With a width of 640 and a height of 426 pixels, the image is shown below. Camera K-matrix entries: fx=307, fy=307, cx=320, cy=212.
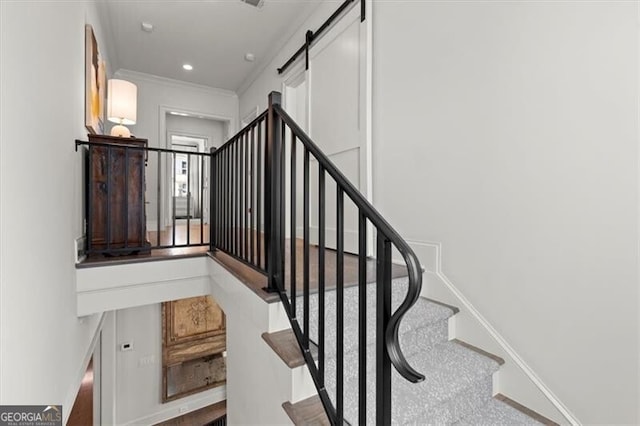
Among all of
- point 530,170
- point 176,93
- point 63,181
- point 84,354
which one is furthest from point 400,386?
point 176,93

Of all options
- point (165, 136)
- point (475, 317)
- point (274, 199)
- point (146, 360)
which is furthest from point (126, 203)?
point (146, 360)

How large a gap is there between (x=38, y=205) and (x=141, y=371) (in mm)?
4209

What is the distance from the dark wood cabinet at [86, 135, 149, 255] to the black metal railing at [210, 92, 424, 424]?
589mm

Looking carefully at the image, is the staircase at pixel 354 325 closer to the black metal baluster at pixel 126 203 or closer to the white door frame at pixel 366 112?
the white door frame at pixel 366 112

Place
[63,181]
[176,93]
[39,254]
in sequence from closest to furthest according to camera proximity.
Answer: [39,254] < [63,181] < [176,93]

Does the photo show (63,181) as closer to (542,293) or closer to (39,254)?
(39,254)

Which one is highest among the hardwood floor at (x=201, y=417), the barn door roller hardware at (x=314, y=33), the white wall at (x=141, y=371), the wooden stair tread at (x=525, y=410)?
the barn door roller hardware at (x=314, y=33)

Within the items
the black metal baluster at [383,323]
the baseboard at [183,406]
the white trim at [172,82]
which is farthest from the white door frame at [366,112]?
the baseboard at [183,406]

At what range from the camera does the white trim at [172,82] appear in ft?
15.5

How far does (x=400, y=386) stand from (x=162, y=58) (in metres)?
4.92

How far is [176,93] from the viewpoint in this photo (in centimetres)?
516

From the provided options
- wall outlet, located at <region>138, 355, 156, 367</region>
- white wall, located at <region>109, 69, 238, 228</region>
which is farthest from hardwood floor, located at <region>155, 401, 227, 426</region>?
white wall, located at <region>109, 69, 238, 228</region>

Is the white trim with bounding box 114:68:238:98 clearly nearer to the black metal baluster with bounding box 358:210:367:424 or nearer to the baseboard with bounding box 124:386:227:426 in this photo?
the baseboard with bounding box 124:386:227:426

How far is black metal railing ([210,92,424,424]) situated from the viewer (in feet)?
2.91
